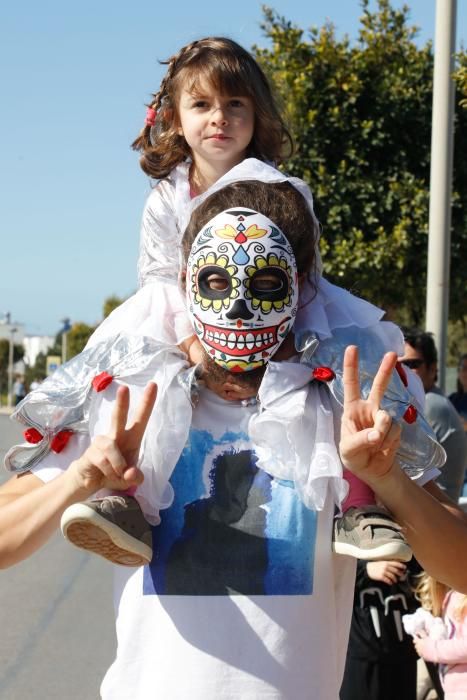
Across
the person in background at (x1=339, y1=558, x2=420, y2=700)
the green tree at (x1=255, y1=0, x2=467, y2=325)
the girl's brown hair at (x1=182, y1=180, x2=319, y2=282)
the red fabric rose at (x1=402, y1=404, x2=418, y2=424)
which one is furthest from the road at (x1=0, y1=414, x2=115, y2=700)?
the green tree at (x1=255, y1=0, x2=467, y2=325)

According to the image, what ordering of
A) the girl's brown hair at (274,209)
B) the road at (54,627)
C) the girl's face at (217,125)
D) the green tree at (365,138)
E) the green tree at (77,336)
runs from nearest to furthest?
the girl's brown hair at (274,209) → the girl's face at (217,125) → the road at (54,627) → the green tree at (365,138) → the green tree at (77,336)

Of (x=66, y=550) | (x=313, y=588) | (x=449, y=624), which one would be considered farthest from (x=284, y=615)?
(x=66, y=550)

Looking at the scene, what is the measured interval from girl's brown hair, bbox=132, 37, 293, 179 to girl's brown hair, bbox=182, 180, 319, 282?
14.9 inches

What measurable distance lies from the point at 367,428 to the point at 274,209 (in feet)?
2.05

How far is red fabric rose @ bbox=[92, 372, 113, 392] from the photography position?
93.0 inches

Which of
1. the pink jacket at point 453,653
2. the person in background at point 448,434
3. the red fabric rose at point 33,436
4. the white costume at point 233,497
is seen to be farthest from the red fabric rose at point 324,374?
the person in background at point 448,434

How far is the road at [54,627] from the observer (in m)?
5.77

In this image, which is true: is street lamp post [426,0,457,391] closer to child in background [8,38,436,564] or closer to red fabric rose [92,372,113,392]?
child in background [8,38,436,564]

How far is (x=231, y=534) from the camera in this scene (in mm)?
2270

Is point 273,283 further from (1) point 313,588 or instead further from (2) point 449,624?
(2) point 449,624

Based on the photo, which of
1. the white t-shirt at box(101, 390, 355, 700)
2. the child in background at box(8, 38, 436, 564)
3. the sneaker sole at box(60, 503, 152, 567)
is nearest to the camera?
the sneaker sole at box(60, 503, 152, 567)

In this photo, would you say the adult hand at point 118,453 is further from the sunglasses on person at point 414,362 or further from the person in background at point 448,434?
the sunglasses on person at point 414,362

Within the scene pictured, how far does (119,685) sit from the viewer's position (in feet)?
7.38

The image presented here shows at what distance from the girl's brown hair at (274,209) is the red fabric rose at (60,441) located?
0.52 meters
